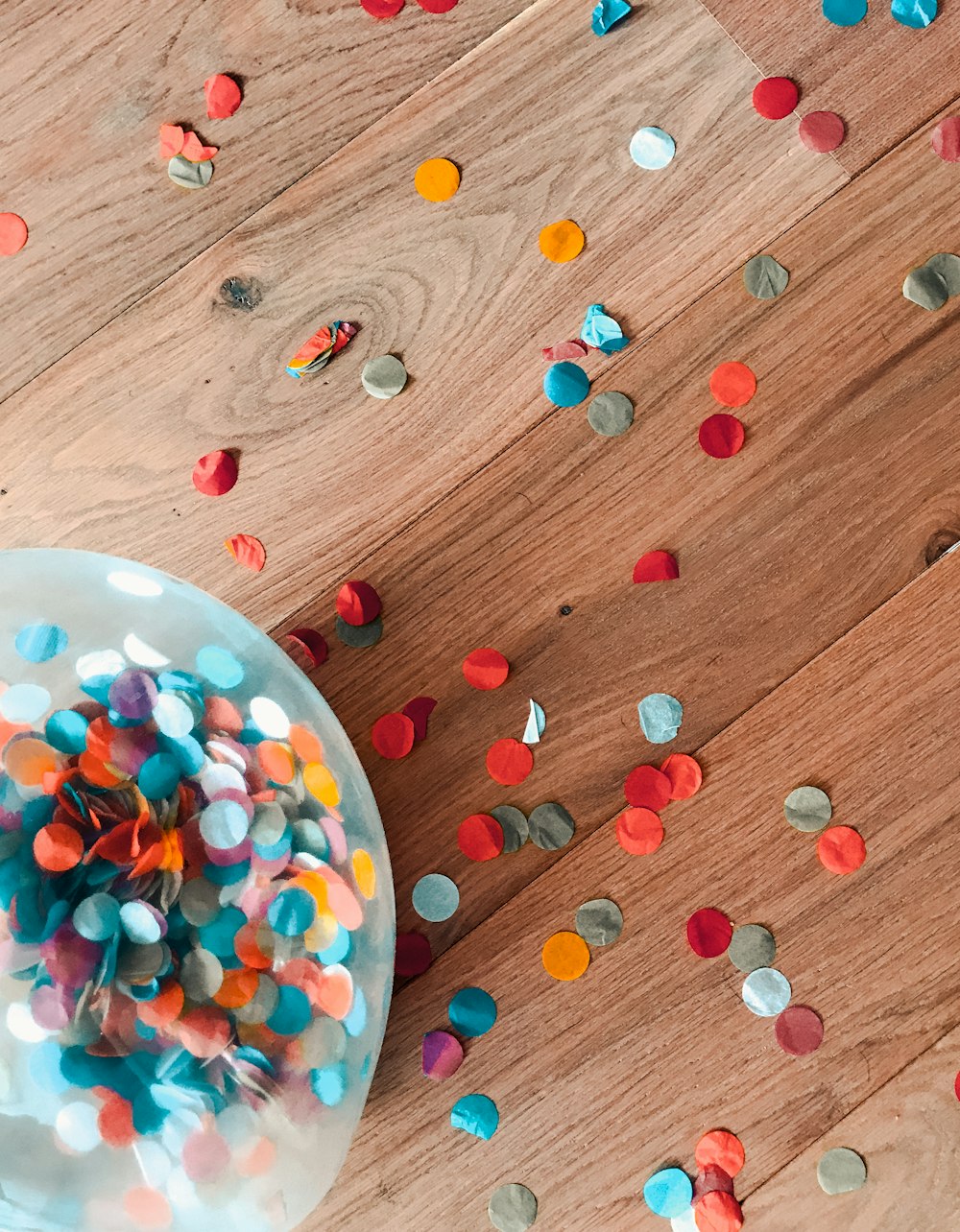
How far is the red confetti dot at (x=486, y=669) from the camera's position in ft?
2.61

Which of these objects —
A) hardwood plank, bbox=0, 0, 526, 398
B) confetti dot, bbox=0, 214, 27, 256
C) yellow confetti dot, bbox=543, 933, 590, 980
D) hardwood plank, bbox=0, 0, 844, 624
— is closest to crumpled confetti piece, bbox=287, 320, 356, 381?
hardwood plank, bbox=0, 0, 844, 624

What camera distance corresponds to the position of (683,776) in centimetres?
79

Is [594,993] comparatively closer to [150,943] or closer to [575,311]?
[150,943]

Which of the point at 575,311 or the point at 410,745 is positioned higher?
the point at 575,311

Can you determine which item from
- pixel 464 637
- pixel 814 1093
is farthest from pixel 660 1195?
pixel 464 637

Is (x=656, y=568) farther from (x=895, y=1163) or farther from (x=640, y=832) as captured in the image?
(x=895, y=1163)

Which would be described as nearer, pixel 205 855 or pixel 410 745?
pixel 205 855

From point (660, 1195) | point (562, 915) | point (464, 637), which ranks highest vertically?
point (464, 637)

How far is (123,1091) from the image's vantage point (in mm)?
624

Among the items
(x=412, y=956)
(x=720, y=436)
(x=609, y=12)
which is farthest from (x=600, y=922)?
(x=609, y=12)

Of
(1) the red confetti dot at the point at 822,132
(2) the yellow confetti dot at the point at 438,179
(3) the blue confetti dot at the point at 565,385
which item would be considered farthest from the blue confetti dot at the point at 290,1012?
(1) the red confetti dot at the point at 822,132

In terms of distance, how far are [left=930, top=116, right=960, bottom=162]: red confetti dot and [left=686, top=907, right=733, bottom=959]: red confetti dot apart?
0.58m

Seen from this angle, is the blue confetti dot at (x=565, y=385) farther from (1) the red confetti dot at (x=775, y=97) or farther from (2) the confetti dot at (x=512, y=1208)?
(2) the confetti dot at (x=512, y=1208)

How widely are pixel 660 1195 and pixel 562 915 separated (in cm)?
20
